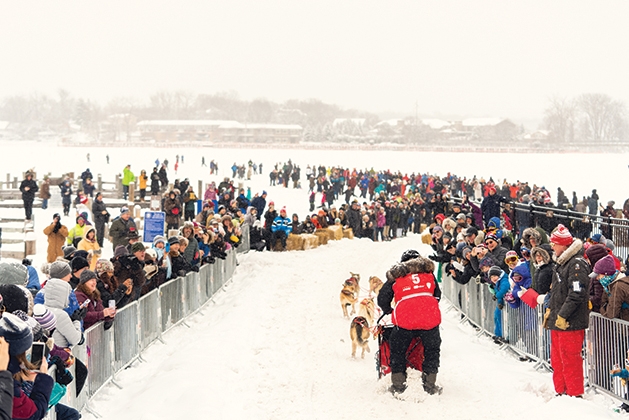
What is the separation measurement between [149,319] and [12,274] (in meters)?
4.40

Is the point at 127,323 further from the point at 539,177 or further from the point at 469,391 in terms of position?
the point at 539,177

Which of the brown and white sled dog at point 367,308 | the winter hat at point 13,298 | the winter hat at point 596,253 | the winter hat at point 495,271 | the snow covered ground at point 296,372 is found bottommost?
the snow covered ground at point 296,372

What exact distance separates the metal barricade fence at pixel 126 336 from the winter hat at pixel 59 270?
1763 mm

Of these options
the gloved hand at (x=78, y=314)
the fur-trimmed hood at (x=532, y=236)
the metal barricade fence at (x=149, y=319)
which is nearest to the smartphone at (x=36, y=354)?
the gloved hand at (x=78, y=314)

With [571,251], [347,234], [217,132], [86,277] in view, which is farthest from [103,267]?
[217,132]

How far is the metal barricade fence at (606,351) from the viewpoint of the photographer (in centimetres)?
729

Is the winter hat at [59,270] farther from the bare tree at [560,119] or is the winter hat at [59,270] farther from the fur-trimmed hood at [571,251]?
the bare tree at [560,119]

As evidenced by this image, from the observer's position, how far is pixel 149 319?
1034 cm

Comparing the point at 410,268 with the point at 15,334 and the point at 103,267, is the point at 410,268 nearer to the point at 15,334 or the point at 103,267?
the point at 103,267

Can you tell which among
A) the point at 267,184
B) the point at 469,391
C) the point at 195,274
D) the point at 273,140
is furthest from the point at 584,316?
the point at 273,140

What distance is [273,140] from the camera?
517 ft

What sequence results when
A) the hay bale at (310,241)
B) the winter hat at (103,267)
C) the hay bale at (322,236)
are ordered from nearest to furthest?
1. the winter hat at (103,267)
2. the hay bale at (310,241)
3. the hay bale at (322,236)

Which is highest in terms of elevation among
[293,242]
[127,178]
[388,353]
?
[127,178]

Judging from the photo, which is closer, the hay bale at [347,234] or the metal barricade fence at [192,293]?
the metal barricade fence at [192,293]
